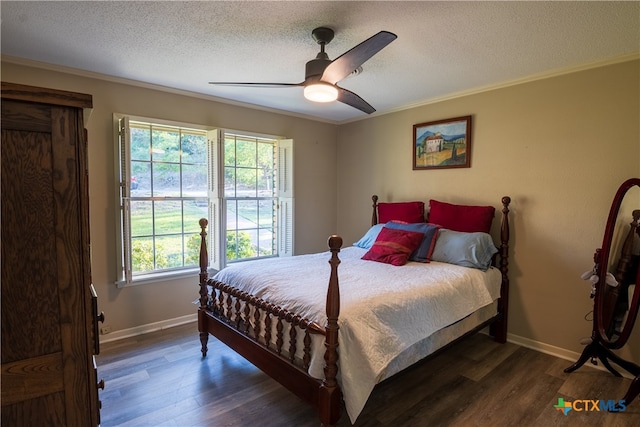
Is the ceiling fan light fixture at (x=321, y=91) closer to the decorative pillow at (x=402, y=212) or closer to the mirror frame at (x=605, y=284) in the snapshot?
the decorative pillow at (x=402, y=212)

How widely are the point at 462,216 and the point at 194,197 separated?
2854 mm

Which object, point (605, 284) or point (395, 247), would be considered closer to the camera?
point (605, 284)

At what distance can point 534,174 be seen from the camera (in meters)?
3.03

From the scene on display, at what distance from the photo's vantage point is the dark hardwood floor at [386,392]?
2057 millimetres

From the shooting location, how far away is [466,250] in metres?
2.96

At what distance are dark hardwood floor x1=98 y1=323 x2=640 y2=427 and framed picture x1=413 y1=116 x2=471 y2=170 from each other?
1.94m

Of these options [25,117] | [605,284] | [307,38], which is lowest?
[605,284]

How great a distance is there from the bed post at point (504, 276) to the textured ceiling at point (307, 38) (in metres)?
1.27

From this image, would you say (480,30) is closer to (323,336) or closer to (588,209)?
(588,209)

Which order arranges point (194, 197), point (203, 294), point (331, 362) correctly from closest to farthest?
point (331, 362) < point (203, 294) < point (194, 197)

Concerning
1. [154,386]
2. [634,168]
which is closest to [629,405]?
[634,168]

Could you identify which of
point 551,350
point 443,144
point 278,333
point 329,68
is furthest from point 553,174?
point 278,333

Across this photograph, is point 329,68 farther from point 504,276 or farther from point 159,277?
point 159,277

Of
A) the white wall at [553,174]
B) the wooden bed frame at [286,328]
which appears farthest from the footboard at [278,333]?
the white wall at [553,174]
